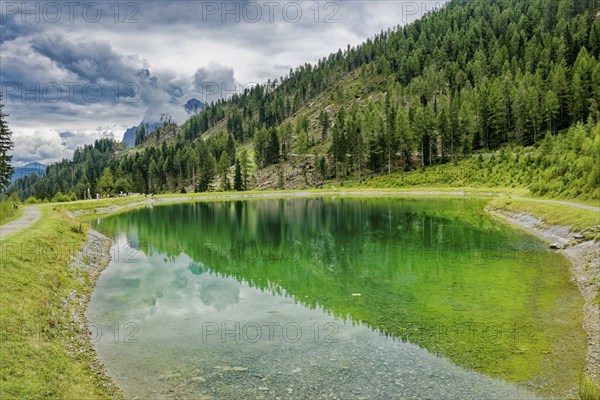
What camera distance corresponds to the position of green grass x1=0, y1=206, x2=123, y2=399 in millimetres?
11305

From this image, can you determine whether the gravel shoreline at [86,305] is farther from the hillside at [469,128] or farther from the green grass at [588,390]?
the hillside at [469,128]

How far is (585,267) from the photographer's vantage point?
2477cm

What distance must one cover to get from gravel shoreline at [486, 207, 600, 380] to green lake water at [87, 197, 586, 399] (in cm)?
45

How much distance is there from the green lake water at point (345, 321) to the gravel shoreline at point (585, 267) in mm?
453

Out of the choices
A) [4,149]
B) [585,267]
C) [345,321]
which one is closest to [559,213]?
[585,267]

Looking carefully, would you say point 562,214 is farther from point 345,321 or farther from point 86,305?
point 86,305

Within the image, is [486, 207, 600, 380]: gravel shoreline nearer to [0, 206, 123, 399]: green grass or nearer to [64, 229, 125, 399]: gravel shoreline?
[64, 229, 125, 399]: gravel shoreline

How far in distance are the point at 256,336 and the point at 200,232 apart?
121ft

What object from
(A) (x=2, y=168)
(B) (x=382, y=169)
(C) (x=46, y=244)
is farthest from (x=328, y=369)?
(B) (x=382, y=169)

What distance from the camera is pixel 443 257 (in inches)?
1260

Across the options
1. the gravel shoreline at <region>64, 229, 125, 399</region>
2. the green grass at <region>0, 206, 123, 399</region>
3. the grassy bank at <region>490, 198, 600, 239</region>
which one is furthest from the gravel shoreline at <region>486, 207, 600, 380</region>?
the green grass at <region>0, 206, 123, 399</region>

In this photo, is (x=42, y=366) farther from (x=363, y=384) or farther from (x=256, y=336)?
(x=363, y=384)

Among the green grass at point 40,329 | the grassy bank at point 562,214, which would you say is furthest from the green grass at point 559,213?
the green grass at point 40,329

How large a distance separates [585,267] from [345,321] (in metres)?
16.7
